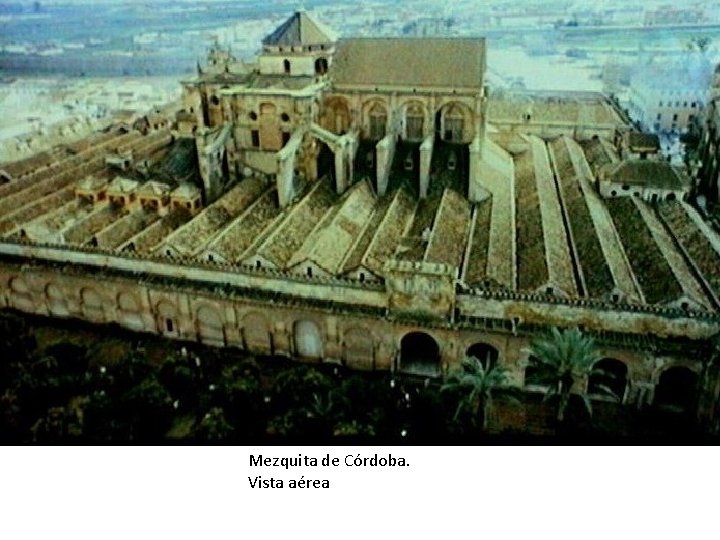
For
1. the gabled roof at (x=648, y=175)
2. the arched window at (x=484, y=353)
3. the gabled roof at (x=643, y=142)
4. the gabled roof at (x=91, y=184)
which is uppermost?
the gabled roof at (x=643, y=142)

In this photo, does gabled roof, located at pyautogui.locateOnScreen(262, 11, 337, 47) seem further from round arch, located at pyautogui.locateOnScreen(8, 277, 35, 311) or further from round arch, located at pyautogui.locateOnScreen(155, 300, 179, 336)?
round arch, located at pyautogui.locateOnScreen(8, 277, 35, 311)

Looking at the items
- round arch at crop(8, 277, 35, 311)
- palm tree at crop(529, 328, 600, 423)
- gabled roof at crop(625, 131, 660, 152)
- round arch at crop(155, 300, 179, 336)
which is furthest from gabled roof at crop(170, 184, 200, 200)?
gabled roof at crop(625, 131, 660, 152)

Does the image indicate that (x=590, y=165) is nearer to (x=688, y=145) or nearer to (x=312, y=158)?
(x=688, y=145)

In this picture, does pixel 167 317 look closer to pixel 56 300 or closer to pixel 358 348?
pixel 56 300

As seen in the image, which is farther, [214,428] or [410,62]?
[410,62]

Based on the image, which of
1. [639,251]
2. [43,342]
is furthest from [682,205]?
[43,342]

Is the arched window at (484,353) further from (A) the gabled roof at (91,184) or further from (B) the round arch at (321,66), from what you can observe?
(A) the gabled roof at (91,184)

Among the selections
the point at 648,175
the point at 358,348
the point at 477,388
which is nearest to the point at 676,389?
the point at 477,388

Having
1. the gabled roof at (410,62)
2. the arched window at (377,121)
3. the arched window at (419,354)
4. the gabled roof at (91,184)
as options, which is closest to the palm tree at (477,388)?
the arched window at (419,354)
